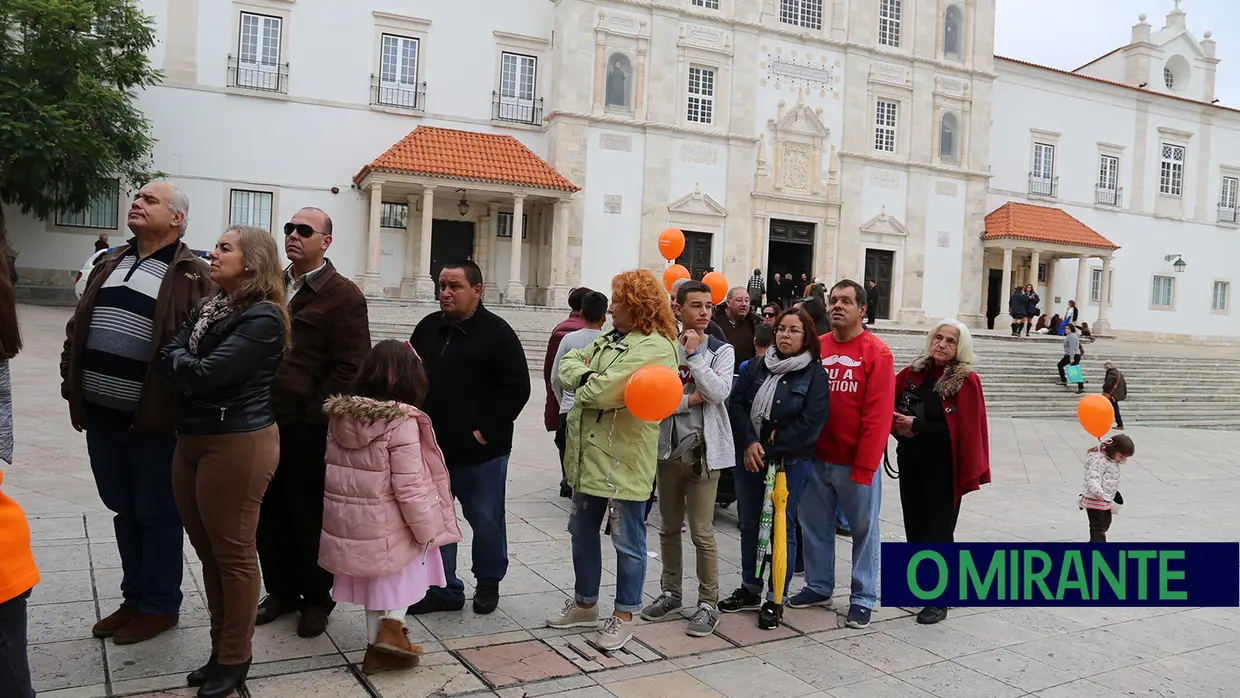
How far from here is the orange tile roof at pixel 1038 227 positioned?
32.3 metres

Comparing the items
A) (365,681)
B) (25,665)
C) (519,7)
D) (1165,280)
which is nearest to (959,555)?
(365,681)

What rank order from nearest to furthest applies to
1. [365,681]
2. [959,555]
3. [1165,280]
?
[365,681] → [959,555] → [1165,280]

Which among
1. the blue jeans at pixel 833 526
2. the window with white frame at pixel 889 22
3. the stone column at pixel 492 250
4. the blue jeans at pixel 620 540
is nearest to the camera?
the blue jeans at pixel 620 540

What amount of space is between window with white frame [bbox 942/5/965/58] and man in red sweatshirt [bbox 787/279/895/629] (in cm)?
3036

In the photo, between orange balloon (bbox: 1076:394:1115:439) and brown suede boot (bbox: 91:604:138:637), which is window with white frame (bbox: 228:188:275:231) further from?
orange balloon (bbox: 1076:394:1115:439)

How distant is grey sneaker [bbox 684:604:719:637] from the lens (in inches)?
189

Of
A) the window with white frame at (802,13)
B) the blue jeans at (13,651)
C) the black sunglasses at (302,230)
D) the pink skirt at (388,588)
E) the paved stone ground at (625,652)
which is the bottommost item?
the paved stone ground at (625,652)

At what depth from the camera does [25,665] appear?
2.35m

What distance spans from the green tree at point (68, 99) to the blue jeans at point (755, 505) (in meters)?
19.9

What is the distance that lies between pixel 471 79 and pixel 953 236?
716 inches

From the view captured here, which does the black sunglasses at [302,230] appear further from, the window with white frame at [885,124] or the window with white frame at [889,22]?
the window with white frame at [889,22]

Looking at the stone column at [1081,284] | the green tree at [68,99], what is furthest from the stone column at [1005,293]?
the green tree at [68,99]

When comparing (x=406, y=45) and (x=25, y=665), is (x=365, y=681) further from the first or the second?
(x=406, y=45)

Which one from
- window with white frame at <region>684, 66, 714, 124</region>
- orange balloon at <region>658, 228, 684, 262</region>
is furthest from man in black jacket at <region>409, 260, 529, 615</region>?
window with white frame at <region>684, 66, 714, 124</region>
